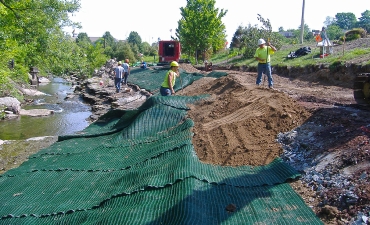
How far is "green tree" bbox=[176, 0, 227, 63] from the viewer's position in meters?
29.8

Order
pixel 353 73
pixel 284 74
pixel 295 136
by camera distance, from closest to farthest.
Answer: pixel 295 136 < pixel 353 73 < pixel 284 74

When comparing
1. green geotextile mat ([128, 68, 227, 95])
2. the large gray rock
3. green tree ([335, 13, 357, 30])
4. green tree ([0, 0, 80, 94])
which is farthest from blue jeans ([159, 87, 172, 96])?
green tree ([335, 13, 357, 30])

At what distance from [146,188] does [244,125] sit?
9.78ft

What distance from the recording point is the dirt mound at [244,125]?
622cm

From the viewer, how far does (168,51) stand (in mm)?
28234

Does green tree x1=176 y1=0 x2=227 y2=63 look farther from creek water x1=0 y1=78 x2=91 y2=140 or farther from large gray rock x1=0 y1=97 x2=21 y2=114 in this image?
large gray rock x1=0 y1=97 x2=21 y2=114

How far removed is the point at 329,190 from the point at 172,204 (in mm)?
2179

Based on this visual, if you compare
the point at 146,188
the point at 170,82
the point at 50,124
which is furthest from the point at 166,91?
the point at 50,124

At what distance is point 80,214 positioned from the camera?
4.77 metres

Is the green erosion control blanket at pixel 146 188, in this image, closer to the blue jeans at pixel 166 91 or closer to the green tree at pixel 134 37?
the blue jeans at pixel 166 91

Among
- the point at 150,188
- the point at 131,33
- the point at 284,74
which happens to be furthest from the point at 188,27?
the point at 131,33

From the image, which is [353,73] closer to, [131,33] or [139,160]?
[139,160]

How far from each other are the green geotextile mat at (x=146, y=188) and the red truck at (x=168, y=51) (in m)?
20.4

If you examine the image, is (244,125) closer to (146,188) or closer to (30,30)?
(146,188)
